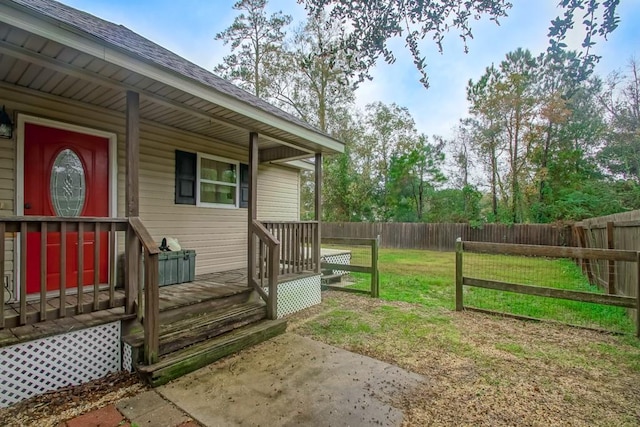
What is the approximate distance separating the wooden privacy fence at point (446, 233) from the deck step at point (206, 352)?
1280 cm

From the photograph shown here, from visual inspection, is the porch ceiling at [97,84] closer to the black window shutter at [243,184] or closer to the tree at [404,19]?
the black window shutter at [243,184]

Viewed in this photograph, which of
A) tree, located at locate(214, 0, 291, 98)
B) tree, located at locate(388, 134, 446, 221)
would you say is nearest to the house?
tree, located at locate(214, 0, 291, 98)

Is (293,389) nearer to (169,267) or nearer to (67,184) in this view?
(169,267)

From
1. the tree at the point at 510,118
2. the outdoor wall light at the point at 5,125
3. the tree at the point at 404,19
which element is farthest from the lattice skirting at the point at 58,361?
the tree at the point at 510,118

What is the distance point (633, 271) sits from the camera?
4359 mm

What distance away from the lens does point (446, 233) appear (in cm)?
1566

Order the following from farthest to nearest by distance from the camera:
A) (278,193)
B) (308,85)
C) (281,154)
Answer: (308,85) < (278,193) < (281,154)

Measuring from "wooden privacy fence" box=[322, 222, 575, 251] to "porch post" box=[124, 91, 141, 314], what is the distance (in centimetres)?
1417

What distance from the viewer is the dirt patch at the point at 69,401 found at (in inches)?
93.1

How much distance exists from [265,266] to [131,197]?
209cm

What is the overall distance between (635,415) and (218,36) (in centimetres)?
1747

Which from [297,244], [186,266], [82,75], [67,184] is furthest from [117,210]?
[297,244]

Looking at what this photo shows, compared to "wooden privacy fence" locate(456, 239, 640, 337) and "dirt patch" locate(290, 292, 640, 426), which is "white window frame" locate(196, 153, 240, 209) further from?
"wooden privacy fence" locate(456, 239, 640, 337)

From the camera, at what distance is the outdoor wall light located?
11.2 ft
